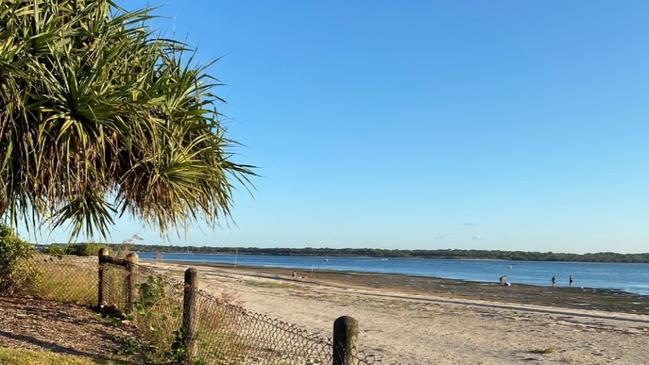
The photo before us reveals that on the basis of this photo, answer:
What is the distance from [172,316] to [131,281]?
5.03 feet

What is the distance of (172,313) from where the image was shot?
7.54 m

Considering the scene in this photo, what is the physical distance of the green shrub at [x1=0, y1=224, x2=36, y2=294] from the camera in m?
9.60

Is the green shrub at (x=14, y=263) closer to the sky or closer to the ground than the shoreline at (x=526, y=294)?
closer to the sky

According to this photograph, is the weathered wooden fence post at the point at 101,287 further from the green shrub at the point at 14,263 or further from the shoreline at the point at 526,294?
the shoreline at the point at 526,294

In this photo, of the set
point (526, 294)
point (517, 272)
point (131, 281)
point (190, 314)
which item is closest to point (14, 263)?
point (131, 281)

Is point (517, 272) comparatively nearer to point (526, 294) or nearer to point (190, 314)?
point (526, 294)

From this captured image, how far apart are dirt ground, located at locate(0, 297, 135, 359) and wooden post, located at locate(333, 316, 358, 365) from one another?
131 inches

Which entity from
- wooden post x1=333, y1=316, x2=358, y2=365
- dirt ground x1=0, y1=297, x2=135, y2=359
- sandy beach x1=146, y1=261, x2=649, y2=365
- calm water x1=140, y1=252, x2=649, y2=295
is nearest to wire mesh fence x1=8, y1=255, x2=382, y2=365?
dirt ground x1=0, y1=297, x2=135, y2=359

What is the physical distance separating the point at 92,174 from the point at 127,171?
0.47 metres

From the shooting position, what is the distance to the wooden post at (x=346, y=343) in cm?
435

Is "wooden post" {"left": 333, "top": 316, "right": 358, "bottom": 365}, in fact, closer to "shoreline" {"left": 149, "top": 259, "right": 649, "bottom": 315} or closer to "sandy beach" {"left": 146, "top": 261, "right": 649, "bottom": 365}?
"sandy beach" {"left": 146, "top": 261, "right": 649, "bottom": 365}

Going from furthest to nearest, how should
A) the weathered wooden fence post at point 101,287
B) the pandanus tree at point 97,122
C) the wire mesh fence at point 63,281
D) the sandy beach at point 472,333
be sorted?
the sandy beach at point 472,333, the wire mesh fence at point 63,281, the weathered wooden fence post at point 101,287, the pandanus tree at point 97,122

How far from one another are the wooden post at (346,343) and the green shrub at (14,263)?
7.14 meters

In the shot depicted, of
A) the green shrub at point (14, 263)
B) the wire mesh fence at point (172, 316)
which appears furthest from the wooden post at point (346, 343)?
the green shrub at point (14, 263)
